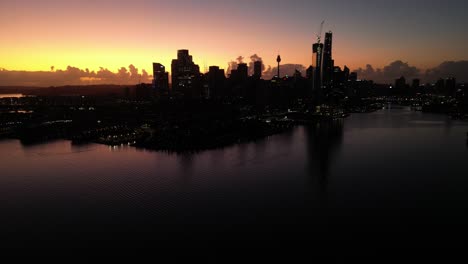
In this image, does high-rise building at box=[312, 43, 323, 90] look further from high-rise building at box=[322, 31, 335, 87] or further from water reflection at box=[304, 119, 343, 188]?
water reflection at box=[304, 119, 343, 188]

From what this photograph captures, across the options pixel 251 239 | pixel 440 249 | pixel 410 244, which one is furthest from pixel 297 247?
pixel 440 249

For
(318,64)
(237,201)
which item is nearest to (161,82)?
(318,64)

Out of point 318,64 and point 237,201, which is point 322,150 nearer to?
point 237,201

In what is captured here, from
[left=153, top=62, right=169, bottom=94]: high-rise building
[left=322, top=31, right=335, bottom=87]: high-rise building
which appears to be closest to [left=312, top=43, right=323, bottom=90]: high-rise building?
[left=322, top=31, right=335, bottom=87]: high-rise building

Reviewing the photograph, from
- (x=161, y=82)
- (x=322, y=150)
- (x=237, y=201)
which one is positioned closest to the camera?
(x=237, y=201)

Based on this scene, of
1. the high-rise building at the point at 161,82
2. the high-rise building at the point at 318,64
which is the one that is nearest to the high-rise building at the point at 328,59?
the high-rise building at the point at 318,64

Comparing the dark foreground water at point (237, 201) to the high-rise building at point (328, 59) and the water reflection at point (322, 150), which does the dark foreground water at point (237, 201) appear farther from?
the high-rise building at point (328, 59)

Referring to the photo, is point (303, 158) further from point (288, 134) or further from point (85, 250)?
point (85, 250)

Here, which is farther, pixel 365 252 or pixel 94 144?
pixel 94 144
